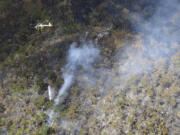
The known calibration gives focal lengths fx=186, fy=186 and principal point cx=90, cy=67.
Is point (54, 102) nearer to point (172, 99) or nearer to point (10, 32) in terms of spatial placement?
point (172, 99)

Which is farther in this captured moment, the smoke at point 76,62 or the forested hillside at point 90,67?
the smoke at point 76,62

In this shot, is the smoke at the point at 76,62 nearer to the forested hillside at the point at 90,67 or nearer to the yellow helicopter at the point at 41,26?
the forested hillside at the point at 90,67

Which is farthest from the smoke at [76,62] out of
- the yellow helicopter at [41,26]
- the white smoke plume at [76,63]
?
the yellow helicopter at [41,26]

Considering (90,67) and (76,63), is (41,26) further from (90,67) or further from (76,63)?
(90,67)

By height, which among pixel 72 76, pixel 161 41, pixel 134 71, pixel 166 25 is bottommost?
pixel 72 76

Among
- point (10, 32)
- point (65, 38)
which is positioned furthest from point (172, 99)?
point (10, 32)

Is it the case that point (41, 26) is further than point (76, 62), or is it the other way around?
point (41, 26)

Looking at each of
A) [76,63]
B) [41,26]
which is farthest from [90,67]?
[41,26]

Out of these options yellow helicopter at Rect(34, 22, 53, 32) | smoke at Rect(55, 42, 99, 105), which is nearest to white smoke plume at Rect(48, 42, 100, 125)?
smoke at Rect(55, 42, 99, 105)
